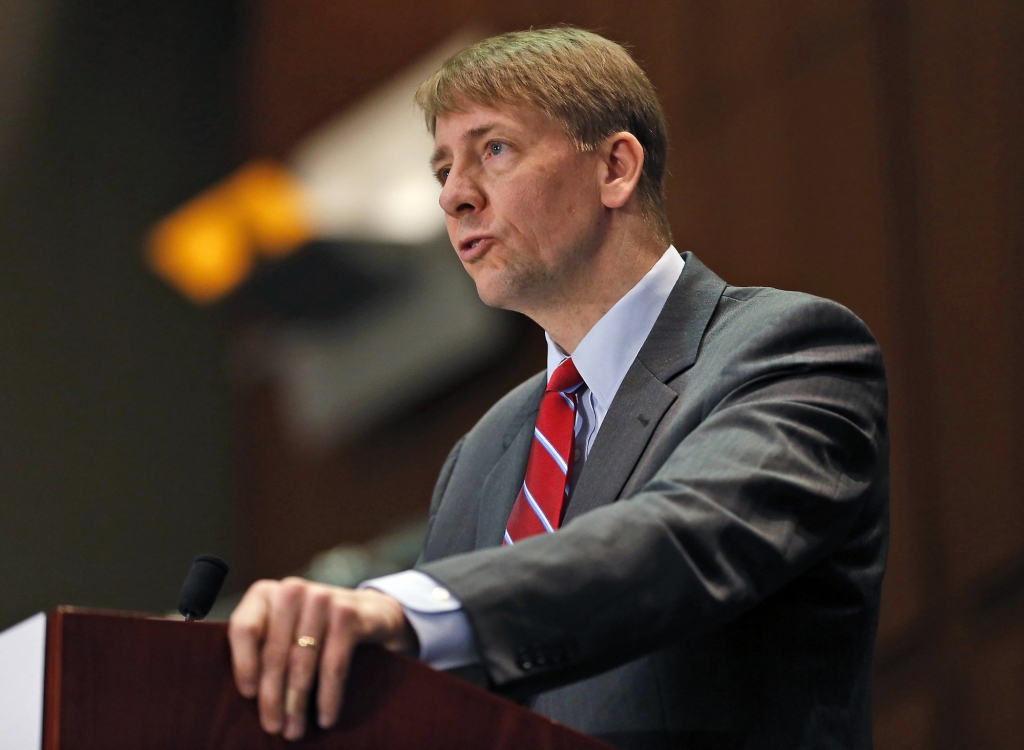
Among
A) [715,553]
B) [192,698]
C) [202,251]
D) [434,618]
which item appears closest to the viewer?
[192,698]

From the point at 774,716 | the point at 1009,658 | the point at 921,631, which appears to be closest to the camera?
the point at 774,716

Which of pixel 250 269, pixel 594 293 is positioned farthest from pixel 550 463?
pixel 250 269

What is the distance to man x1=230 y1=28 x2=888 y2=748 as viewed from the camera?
841mm

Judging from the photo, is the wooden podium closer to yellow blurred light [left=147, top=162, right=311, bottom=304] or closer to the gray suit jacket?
the gray suit jacket

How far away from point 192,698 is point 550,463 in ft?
3.04

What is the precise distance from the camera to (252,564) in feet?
12.9

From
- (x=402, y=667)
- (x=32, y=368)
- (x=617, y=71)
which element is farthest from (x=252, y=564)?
(x=402, y=667)

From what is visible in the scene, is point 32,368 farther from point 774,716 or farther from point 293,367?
point 774,716

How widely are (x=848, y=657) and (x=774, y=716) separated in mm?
147

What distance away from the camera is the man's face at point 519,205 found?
1736 mm

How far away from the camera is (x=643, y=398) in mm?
1458

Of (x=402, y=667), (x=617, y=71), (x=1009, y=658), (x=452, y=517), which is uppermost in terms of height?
(x=617, y=71)

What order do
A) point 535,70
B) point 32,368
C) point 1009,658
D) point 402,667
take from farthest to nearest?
point 32,368, point 1009,658, point 535,70, point 402,667

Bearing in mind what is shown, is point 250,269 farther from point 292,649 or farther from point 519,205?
point 292,649
